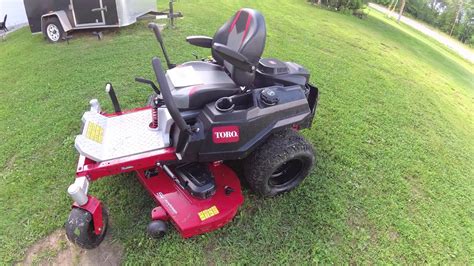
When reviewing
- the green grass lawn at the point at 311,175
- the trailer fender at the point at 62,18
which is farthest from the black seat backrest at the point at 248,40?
the trailer fender at the point at 62,18

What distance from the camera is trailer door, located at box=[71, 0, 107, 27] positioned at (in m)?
6.60

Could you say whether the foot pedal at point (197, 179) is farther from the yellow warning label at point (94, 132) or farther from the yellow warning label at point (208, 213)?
the yellow warning label at point (94, 132)

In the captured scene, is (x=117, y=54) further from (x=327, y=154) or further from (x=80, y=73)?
(x=327, y=154)

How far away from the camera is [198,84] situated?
110 inches

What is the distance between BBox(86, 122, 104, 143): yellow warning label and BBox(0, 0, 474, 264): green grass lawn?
0.52 metres

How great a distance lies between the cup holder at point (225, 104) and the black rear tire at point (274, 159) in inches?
18.5

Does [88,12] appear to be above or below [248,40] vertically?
below

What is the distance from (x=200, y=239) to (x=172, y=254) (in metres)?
0.24

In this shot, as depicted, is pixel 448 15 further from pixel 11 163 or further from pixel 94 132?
pixel 11 163

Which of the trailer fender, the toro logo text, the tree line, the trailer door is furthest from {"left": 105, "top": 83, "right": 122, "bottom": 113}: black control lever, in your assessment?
the tree line

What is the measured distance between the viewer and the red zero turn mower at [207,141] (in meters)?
2.54

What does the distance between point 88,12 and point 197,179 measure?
550 cm

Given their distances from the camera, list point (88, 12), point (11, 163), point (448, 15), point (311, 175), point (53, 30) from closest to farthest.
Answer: point (311, 175)
point (11, 163)
point (88, 12)
point (53, 30)
point (448, 15)

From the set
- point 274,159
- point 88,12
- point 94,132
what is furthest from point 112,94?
point 88,12
